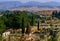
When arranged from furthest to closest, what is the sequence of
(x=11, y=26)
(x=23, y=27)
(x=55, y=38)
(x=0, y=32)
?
(x=11, y=26) → (x=23, y=27) → (x=0, y=32) → (x=55, y=38)

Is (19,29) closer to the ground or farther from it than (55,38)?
closer to the ground

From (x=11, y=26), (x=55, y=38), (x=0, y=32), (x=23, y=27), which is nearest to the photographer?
(x=55, y=38)

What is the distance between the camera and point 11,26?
105 ft

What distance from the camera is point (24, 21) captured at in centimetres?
3130

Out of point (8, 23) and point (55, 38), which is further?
point (8, 23)

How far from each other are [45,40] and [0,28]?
20.9ft

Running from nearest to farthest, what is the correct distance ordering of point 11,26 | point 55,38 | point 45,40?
point 55,38, point 45,40, point 11,26

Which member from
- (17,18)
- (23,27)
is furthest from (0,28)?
(17,18)

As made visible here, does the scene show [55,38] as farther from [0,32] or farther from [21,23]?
[21,23]

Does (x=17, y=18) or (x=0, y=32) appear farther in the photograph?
(x=17, y=18)

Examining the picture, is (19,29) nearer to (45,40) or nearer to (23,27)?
(23,27)

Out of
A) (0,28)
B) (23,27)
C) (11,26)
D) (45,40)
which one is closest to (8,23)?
(11,26)

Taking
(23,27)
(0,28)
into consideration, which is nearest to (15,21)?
(23,27)

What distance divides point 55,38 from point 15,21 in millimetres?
12140
